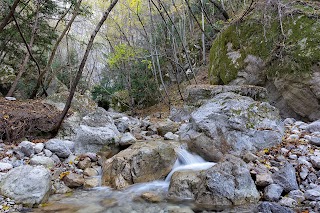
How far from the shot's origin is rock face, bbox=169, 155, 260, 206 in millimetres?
3484

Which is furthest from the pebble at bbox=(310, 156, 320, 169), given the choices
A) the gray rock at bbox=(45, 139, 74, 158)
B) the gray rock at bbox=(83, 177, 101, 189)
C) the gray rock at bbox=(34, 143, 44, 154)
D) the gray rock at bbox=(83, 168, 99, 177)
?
the gray rock at bbox=(34, 143, 44, 154)

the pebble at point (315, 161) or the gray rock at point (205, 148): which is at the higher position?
the gray rock at point (205, 148)

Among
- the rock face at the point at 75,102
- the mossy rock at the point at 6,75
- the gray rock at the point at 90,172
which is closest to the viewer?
the gray rock at the point at 90,172

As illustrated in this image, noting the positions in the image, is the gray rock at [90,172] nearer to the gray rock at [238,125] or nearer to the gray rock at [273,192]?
the gray rock at [238,125]

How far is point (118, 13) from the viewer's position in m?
17.0

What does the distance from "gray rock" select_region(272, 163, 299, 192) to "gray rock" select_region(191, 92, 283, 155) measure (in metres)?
0.97

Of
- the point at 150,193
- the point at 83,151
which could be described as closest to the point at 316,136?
the point at 150,193

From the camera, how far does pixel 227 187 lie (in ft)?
11.6

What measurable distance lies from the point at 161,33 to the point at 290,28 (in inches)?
415

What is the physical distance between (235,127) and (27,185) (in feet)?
11.7

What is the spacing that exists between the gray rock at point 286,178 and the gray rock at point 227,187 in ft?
1.18

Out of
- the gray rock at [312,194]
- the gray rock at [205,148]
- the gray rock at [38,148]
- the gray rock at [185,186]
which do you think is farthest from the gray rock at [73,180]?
the gray rock at [312,194]

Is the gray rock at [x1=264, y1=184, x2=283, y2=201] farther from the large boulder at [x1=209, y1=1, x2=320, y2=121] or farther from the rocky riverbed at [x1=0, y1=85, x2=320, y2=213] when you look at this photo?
the large boulder at [x1=209, y1=1, x2=320, y2=121]

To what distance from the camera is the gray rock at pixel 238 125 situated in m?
4.86
